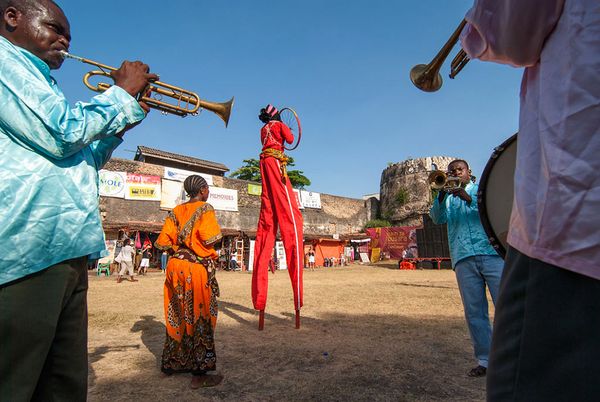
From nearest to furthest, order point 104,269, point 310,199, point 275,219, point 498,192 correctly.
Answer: point 498,192
point 275,219
point 104,269
point 310,199

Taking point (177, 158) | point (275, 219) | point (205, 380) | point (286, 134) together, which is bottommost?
point (205, 380)

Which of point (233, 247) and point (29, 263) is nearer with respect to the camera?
point (29, 263)

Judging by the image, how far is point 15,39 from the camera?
1586mm

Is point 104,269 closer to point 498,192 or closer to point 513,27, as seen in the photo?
point 498,192

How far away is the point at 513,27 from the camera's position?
1.00 metres

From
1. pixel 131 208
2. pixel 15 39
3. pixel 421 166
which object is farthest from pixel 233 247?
pixel 15 39

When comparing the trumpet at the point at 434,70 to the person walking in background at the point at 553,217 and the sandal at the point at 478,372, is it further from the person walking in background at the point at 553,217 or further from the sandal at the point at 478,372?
the sandal at the point at 478,372

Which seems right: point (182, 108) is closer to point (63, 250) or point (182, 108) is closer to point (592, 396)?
point (63, 250)

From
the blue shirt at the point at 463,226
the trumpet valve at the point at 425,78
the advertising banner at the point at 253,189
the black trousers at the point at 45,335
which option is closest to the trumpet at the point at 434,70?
the trumpet valve at the point at 425,78

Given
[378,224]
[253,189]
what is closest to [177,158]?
[253,189]

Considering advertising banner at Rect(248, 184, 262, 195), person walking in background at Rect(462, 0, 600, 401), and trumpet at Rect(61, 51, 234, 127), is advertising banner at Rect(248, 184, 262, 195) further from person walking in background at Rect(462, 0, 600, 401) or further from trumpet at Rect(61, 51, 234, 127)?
person walking in background at Rect(462, 0, 600, 401)

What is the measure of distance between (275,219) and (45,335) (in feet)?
13.0

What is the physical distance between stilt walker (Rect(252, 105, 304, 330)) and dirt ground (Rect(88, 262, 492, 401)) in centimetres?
61

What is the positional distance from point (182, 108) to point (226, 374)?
2595 mm
